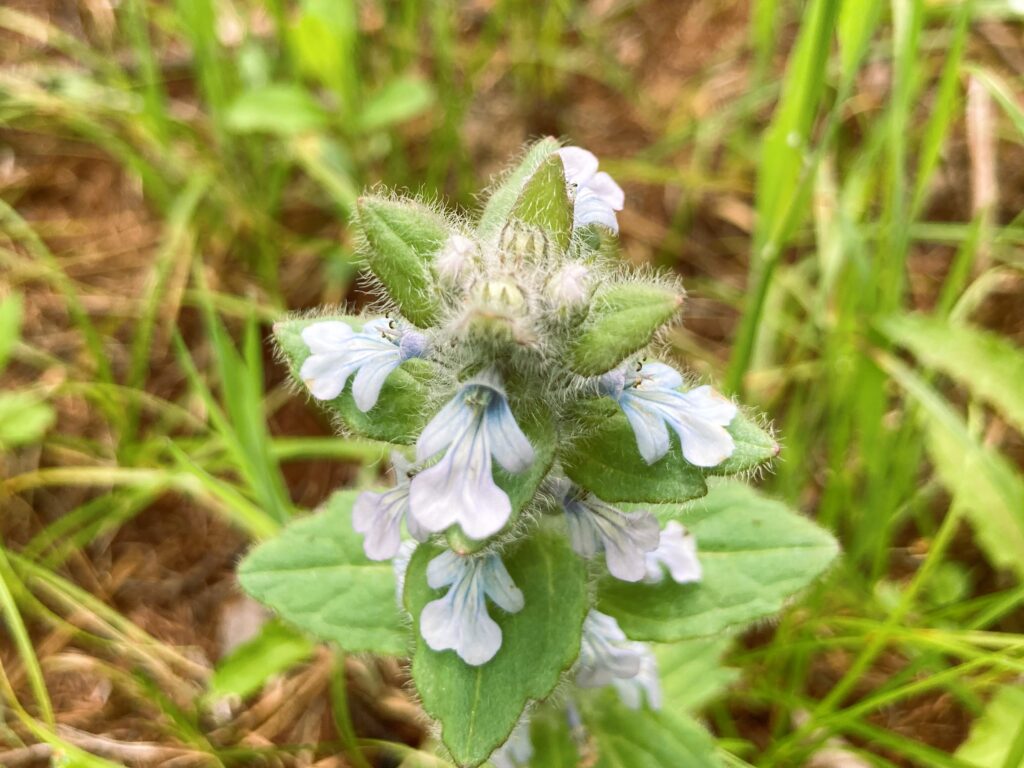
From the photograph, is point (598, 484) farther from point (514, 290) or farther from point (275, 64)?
point (275, 64)

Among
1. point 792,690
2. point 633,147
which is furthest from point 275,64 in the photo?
point 792,690

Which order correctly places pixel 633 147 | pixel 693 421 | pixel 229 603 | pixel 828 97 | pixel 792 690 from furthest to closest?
pixel 633 147 → pixel 828 97 → pixel 229 603 → pixel 792 690 → pixel 693 421

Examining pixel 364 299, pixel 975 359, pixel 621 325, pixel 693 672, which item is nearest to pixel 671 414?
pixel 621 325

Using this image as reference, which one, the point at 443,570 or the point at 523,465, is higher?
the point at 523,465

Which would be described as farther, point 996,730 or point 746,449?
point 996,730

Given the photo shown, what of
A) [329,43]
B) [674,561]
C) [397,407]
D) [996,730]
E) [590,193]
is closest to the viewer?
[397,407]

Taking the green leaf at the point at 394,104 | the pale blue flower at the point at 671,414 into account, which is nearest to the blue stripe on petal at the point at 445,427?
the pale blue flower at the point at 671,414

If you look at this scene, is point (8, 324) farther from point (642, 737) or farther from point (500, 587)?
point (642, 737)

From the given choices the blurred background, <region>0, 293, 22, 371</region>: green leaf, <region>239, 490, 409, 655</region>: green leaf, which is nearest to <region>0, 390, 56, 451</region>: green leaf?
the blurred background
